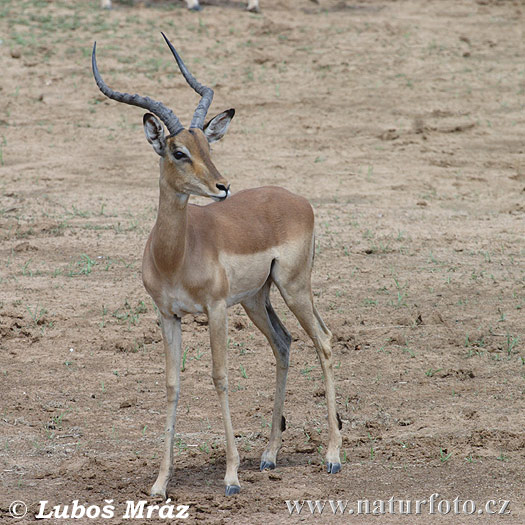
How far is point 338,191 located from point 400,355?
Answer: 4515 mm

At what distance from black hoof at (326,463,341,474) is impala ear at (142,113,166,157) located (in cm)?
213

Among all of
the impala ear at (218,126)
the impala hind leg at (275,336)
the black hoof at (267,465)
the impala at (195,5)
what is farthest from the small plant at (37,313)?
the impala at (195,5)

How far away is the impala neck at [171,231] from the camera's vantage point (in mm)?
5477

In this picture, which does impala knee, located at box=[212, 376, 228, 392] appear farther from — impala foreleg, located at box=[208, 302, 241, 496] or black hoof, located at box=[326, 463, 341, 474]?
black hoof, located at box=[326, 463, 341, 474]

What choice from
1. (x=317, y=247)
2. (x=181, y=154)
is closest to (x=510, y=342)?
(x=317, y=247)

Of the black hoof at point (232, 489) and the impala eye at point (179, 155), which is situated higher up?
the impala eye at point (179, 155)

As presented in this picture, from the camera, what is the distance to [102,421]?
6641 millimetres

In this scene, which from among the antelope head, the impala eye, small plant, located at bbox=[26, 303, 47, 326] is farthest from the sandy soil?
the impala eye

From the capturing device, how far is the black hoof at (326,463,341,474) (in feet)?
19.2

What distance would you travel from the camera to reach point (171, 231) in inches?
216

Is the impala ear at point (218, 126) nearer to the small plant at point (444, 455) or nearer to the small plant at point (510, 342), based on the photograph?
the small plant at point (444, 455)

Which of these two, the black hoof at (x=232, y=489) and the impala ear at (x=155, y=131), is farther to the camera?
the black hoof at (x=232, y=489)

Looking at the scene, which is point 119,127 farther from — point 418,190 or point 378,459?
point 378,459

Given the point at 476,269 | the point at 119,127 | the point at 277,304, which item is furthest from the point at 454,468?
the point at 119,127
